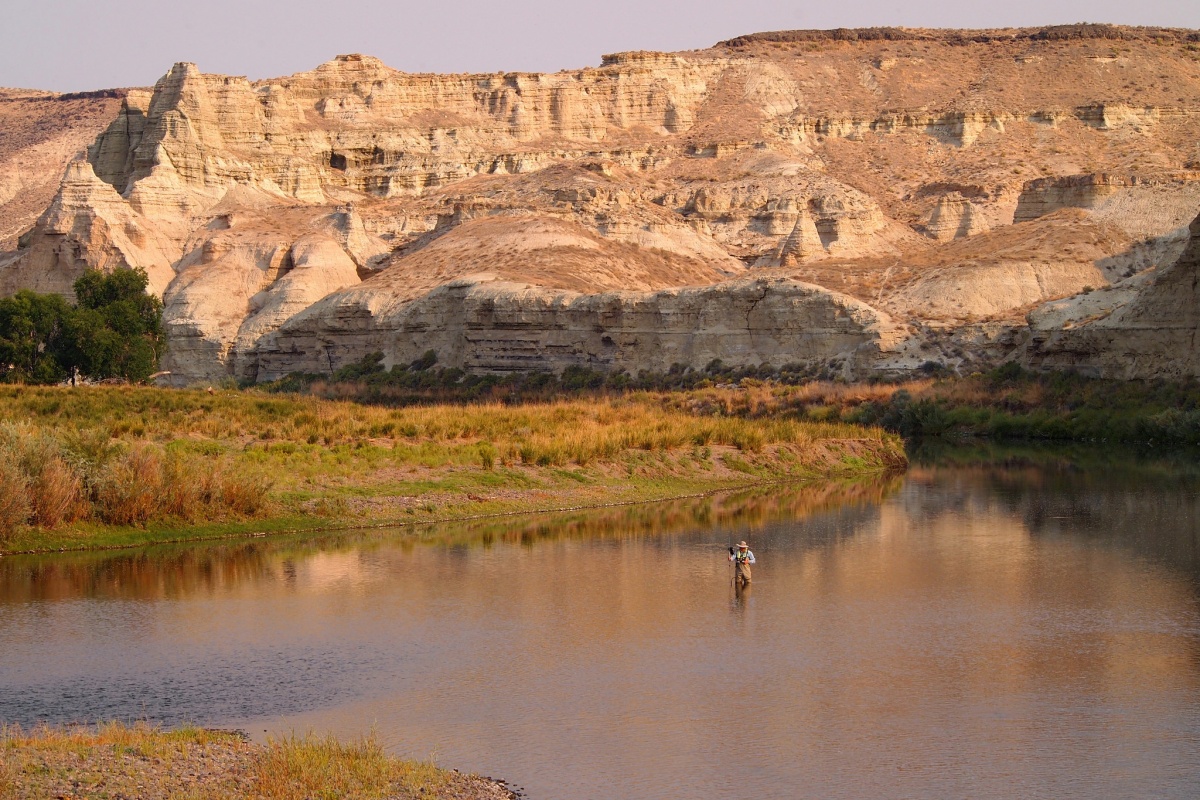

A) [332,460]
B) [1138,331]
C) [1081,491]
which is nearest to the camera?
[332,460]

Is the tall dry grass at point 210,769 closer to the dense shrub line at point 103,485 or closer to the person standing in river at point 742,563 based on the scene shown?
the person standing in river at point 742,563

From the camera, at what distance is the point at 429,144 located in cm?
9731

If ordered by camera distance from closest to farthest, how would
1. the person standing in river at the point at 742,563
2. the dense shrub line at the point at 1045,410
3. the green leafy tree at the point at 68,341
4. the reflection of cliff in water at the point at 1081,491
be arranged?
the person standing in river at the point at 742,563 → the reflection of cliff in water at the point at 1081,491 → the dense shrub line at the point at 1045,410 → the green leafy tree at the point at 68,341

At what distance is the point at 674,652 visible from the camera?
1827 centimetres

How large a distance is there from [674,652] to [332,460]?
14842 millimetres

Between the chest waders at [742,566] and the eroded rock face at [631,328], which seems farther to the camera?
the eroded rock face at [631,328]

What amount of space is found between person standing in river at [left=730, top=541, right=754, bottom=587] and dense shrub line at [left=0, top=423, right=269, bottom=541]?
9.63 metres

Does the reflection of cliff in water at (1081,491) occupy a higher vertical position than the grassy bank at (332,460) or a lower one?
lower

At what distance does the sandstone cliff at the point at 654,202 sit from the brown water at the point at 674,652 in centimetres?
3373

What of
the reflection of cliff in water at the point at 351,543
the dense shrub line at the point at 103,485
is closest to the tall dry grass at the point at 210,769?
the reflection of cliff in water at the point at 351,543

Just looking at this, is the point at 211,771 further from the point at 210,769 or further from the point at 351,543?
the point at 351,543

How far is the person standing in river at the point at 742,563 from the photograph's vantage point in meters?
21.9

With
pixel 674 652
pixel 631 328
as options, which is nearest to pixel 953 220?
pixel 631 328

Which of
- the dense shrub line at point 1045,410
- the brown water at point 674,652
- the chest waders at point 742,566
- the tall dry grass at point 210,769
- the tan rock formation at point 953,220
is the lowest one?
the brown water at point 674,652
